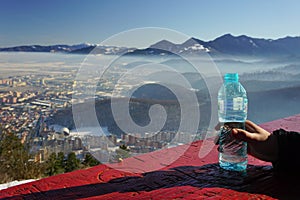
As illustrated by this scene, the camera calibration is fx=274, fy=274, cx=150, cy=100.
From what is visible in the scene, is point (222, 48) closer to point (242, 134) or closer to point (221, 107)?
point (221, 107)

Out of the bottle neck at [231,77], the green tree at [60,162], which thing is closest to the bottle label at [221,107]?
the bottle neck at [231,77]

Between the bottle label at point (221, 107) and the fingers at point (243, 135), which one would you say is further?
the bottle label at point (221, 107)

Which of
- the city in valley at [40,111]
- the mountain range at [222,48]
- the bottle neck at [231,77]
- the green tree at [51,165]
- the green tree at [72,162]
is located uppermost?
the mountain range at [222,48]

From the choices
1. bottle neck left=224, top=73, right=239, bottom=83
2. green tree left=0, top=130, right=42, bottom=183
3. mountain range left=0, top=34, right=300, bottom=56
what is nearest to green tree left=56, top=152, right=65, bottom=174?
green tree left=0, top=130, right=42, bottom=183

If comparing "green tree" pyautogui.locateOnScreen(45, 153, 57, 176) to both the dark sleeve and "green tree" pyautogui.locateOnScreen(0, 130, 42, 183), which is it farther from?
the dark sleeve

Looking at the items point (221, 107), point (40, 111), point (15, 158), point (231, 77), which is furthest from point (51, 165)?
point (231, 77)

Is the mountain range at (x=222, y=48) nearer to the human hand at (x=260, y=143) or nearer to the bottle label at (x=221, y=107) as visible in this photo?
the bottle label at (x=221, y=107)

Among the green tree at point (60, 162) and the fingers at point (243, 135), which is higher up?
the fingers at point (243, 135)
